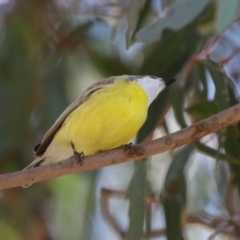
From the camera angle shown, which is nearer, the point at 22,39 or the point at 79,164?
the point at 79,164

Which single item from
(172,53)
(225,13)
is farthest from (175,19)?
(172,53)

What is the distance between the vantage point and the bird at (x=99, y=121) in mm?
1617

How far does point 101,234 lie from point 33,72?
30.1 inches

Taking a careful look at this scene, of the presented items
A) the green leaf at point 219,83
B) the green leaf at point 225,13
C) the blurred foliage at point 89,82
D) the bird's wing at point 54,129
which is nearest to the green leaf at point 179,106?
the blurred foliage at point 89,82

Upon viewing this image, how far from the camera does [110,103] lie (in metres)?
1.65

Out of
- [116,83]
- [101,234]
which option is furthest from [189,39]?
[101,234]

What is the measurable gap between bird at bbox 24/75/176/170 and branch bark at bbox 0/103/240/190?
229 mm

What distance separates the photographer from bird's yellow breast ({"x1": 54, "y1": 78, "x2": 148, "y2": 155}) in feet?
5.29

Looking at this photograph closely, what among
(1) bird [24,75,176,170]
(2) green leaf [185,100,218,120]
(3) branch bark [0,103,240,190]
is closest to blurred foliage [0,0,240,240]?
(2) green leaf [185,100,218,120]

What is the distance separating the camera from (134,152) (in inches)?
51.3

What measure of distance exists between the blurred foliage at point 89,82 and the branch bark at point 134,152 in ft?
1.29

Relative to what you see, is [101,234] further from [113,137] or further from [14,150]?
[113,137]

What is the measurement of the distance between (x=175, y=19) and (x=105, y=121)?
33 centimetres

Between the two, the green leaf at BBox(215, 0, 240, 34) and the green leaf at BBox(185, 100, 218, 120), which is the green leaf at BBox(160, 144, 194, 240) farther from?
the green leaf at BBox(215, 0, 240, 34)
